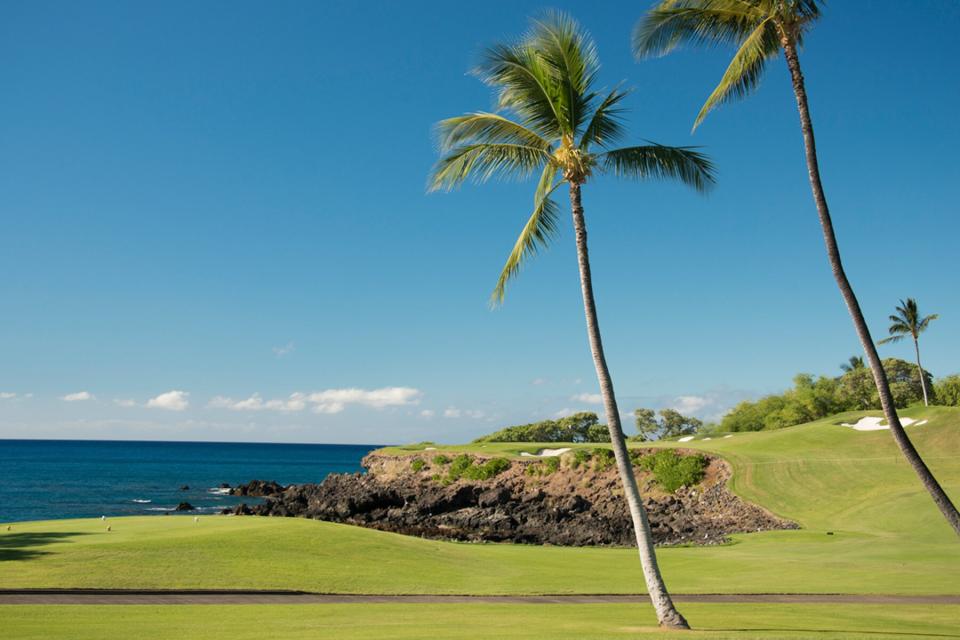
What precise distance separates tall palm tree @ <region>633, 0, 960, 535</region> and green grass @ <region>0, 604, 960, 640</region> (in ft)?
12.3

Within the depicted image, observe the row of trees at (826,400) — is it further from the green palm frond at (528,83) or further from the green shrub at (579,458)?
the green palm frond at (528,83)

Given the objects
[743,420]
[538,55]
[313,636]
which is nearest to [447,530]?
[313,636]

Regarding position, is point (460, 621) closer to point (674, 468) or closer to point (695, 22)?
point (695, 22)

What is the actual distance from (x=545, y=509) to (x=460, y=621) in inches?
1306

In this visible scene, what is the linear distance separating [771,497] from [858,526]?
24.0 feet

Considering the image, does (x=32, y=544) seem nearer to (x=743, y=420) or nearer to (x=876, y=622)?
(x=876, y=622)

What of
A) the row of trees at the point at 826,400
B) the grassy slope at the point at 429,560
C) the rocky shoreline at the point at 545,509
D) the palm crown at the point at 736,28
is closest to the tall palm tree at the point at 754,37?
the palm crown at the point at 736,28

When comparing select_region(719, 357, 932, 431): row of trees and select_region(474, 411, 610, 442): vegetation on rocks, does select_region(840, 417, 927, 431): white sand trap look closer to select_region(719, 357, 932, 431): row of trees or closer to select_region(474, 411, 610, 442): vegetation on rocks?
select_region(719, 357, 932, 431): row of trees

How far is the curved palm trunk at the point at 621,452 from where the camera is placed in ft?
40.1

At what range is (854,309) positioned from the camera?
13.6m

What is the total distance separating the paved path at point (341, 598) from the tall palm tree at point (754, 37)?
18.4ft

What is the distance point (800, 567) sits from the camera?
22109 mm

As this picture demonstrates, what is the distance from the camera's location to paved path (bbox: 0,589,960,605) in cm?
1452

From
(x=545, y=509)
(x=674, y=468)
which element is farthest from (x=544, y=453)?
(x=545, y=509)
